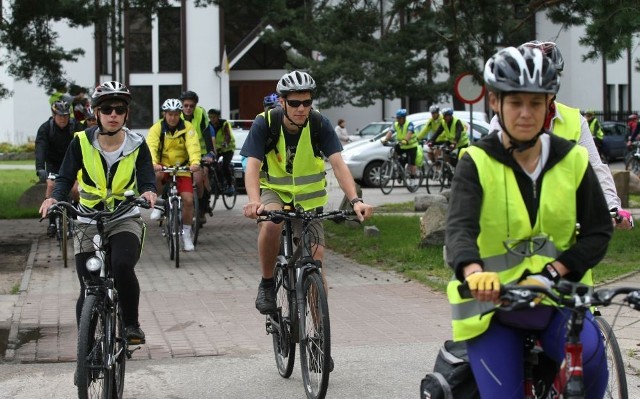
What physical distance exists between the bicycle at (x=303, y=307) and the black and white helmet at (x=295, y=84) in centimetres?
71

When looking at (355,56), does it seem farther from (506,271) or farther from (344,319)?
(506,271)

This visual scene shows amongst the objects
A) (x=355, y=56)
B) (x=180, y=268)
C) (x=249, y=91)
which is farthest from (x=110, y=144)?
(x=249, y=91)

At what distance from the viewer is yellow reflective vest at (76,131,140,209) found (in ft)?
22.6

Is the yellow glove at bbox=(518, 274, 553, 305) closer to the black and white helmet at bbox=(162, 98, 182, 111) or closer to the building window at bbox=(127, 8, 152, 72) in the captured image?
the black and white helmet at bbox=(162, 98, 182, 111)

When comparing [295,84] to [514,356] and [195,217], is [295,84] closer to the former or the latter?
[514,356]

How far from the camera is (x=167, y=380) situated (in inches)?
293

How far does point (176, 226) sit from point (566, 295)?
33.0ft

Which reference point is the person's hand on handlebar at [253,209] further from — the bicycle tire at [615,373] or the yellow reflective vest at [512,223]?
the yellow reflective vest at [512,223]

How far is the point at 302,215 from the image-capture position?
6953 mm

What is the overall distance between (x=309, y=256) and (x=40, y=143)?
26.2 ft

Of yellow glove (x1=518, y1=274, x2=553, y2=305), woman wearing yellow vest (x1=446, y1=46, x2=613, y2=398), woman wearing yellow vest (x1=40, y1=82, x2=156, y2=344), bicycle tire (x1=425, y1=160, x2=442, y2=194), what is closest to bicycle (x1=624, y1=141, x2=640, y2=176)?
bicycle tire (x1=425, y1=160, x2=442, y2=194)

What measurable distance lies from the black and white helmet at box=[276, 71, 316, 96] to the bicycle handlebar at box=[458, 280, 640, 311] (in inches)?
141

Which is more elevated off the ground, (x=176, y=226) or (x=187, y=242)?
(x=176, y=226)

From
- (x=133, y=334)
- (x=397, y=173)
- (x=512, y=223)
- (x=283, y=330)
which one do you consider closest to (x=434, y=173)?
(x=397, y=173)
